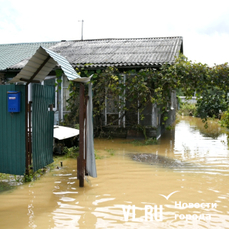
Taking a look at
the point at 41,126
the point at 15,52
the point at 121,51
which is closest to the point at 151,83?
the point at 121,51

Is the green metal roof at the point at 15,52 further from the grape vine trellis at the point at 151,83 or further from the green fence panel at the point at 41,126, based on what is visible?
the green fence panel at the point at 41,126

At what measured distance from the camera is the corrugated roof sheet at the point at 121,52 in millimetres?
11141

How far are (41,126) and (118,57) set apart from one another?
6.91 m

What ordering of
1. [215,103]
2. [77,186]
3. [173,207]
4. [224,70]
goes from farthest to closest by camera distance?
[215,103] → [224,70] → [77,186] → [173,207]

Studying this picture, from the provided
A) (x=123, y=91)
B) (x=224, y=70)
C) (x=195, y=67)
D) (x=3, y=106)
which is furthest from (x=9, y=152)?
(x=224, y=70)

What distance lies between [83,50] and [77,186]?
9.61m

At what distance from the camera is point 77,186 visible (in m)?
5.36

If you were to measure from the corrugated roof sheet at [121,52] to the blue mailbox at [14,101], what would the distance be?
6119mm

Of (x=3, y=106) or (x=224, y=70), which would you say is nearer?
(x=3, y=106)

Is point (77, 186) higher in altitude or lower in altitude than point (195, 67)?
lower

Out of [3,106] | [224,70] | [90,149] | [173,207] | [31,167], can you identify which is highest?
[224,70]

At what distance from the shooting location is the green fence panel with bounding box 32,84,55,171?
221 inches

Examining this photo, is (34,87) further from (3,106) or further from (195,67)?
(195,67)

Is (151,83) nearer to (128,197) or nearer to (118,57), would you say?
(118,57)
